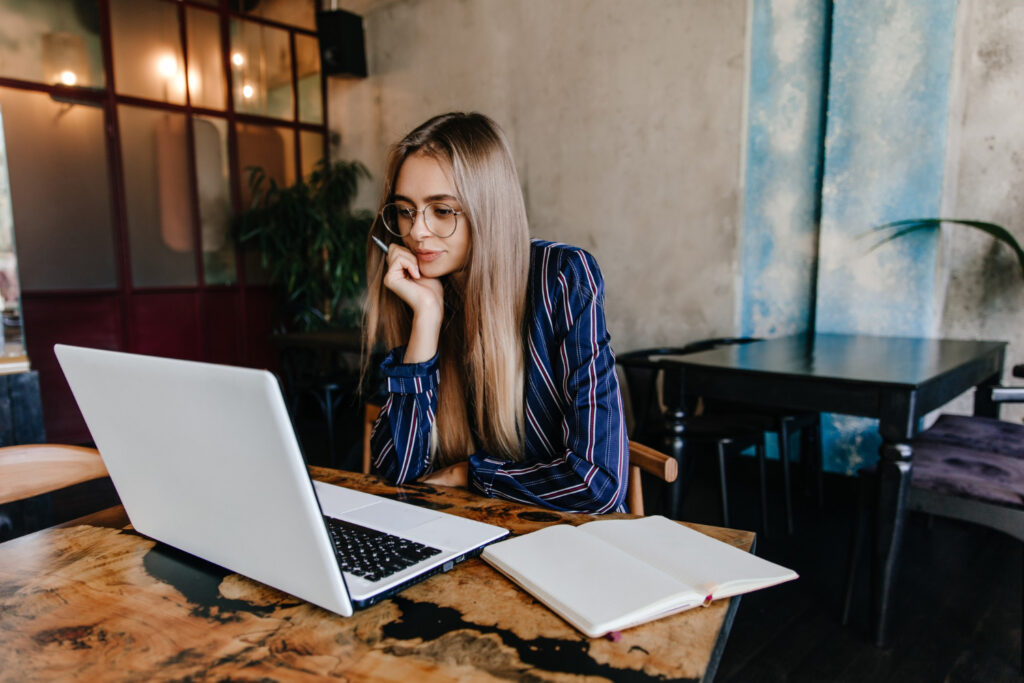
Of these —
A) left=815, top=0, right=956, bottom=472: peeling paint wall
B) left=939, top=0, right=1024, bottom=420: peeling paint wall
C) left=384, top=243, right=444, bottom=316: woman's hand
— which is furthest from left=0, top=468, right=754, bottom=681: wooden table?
left=939, top=0, right=1024, bottom=420: peeling paint wall

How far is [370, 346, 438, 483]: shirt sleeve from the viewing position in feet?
4.28

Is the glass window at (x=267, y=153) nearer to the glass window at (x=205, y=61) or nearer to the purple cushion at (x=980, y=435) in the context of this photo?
the glass window at (x=205, y=61)

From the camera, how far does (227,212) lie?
540 cm

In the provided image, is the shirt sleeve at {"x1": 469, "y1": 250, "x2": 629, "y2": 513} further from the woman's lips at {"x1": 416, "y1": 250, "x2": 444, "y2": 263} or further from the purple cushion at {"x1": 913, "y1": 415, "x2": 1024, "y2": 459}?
the purple cushion at {"x1": 913, "y1": 415, "x2": 1024, "y2": 459}

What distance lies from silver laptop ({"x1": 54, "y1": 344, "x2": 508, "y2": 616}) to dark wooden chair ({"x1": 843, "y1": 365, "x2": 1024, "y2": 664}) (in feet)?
5.06

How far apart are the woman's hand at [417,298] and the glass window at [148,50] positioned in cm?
463

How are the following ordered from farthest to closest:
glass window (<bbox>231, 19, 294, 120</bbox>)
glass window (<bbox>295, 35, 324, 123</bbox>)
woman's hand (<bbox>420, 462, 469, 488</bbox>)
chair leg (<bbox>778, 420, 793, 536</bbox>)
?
glass window (<bbox>295, 35, 324, 123</bbox>) < glass window (<bbox>231, 19, 294, 120</bbox>) < chair leg (<bbox>778, 420, 793, 536</bbox>) < woman's hand (<bbox>420, 462, 469, 488</bbox>)

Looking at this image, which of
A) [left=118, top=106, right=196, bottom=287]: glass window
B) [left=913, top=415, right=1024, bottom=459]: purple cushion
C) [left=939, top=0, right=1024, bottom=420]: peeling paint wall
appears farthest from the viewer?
[left=118, top=106, right=196, bottom=287]: glass window

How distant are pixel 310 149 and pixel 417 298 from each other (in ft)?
17.0

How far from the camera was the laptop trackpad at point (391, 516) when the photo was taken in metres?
0.87

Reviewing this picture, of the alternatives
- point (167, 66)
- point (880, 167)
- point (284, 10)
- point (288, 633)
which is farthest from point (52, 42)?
point (288, 633)

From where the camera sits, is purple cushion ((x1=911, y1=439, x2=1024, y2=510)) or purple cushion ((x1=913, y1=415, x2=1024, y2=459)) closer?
purple cushion ((x1=911, y1=439, x2=1024, y2=510))

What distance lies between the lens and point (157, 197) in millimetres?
4988

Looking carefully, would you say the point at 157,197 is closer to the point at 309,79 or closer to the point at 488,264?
the point at 309,79
